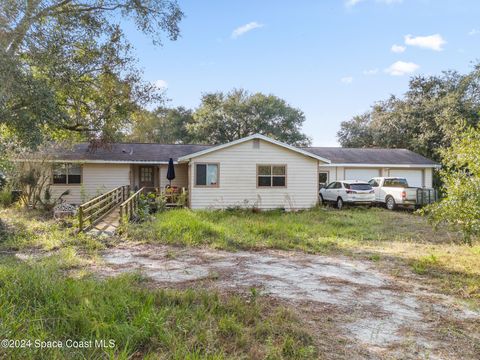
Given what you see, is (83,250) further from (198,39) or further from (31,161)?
(198,39)

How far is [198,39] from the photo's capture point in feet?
53.6

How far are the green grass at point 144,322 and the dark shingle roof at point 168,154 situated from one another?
13.5 m

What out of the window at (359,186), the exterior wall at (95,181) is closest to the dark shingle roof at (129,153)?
the exterior wall at (95,181)

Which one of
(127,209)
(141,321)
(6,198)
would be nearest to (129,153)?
(6,198)

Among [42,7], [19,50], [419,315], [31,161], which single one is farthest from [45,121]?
[419,315]

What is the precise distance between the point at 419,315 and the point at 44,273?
5.27 meters

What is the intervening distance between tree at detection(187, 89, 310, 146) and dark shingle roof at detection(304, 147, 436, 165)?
13967mm

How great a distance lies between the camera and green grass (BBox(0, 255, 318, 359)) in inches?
124

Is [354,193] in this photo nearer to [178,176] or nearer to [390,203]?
[390,203]

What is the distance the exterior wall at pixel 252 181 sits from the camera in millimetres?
15945

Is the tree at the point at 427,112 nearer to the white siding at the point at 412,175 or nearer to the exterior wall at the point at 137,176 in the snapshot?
the white siding at the point at 412,175

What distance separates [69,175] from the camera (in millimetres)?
18016

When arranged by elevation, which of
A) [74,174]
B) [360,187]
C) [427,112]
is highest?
[427,112]

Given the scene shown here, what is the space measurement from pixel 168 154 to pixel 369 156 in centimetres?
1320
